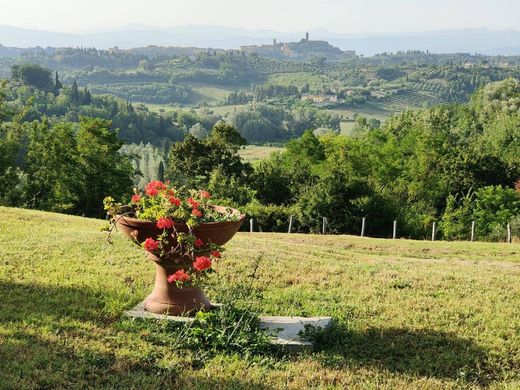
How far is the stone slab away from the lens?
665 cm

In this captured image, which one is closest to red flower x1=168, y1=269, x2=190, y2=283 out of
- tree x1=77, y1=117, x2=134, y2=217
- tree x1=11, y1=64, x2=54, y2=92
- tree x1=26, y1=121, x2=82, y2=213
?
tree x1=26, y1=121, x2=82, y2=213

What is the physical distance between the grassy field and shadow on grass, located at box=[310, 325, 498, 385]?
2 cm

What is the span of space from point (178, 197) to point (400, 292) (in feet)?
14.1

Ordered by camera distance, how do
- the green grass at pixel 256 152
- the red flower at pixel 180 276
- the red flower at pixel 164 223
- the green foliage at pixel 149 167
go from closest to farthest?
the red flower at pixel 164 223
the red flower at pixel 180 276
the green foliage at pixel 149 167
the green grass at pixel 256 152

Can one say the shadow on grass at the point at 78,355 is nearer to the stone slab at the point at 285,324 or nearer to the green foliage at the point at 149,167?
the stone slab at the point at 285,324

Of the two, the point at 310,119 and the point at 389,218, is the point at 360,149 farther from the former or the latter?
the point at 310,119

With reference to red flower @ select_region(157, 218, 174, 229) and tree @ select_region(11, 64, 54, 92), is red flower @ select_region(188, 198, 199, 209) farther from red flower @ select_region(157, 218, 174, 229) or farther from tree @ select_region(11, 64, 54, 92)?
tree @ select_region(11, 64, 54, 92)

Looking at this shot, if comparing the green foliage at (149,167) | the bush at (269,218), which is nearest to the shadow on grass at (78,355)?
the bush at (269,218)

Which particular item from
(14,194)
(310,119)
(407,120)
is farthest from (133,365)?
(310,119)

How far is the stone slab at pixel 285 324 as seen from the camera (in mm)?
6652

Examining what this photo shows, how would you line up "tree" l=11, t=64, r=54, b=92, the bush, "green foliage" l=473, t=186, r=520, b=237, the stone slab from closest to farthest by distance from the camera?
the stone slab → the bush → "green foliage" l=473, t=186, r=520, b=237 → "tree" l=11, t=64, r=54, b=92

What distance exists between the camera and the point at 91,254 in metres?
11.2

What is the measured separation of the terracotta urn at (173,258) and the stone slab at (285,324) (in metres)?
0.15

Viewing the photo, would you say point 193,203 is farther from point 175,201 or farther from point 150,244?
point 150,244
